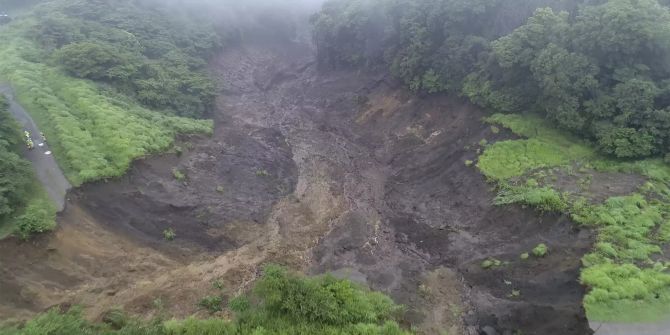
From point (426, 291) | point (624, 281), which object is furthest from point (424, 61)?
point (624, 281)

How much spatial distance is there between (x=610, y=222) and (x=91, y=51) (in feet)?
142

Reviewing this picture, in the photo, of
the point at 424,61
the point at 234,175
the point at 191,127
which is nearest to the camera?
the point at 234,175

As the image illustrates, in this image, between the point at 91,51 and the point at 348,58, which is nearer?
the point at 91,51

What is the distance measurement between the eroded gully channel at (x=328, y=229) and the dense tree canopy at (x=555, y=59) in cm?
333

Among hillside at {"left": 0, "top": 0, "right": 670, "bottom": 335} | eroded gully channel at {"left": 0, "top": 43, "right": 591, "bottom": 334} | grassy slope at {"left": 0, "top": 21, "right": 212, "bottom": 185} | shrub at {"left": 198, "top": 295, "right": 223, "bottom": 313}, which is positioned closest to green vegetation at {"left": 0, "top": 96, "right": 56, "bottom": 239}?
hillside at {"left": 0, "top": 0, "right": 670, "bottom": 335}

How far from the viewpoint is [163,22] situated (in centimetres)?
6275

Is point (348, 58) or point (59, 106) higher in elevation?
A: point (59, 106)

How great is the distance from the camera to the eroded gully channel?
25250mm

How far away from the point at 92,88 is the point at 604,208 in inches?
1532

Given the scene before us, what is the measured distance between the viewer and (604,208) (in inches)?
1121

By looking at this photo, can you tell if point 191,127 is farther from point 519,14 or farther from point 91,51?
point 519,14

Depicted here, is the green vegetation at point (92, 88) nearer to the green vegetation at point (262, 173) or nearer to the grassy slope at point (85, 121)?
the grassy slope at point (85, 121)

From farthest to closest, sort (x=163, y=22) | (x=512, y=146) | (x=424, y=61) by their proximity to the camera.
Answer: (x=163, y=22) → (x=424, y=61) → (x=512, y=146)

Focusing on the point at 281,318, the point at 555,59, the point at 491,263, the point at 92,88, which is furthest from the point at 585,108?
the point at 92,88
